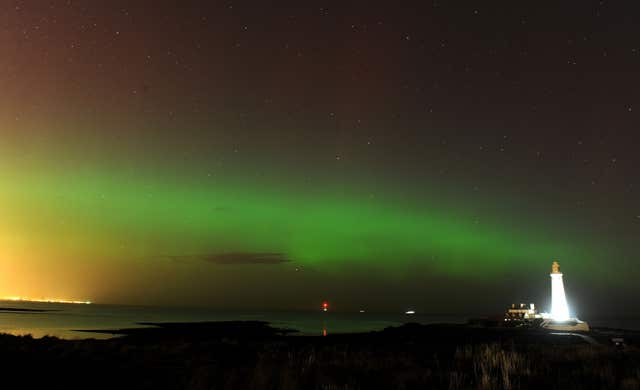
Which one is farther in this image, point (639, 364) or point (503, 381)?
point (639, 364)

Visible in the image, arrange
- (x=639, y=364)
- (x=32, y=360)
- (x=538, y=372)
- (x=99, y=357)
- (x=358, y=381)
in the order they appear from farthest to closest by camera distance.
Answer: (x=99, y=357) < (x=32, y=360) < (x=639, y=364) < (x=538, y=372) < (x=358, y=381)

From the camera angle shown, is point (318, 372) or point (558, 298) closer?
point (318, 372)

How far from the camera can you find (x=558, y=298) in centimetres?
4906

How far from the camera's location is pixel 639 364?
16.9m

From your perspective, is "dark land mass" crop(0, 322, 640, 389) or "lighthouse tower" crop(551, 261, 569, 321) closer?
"dark land mass" crop(0, 322, 640, 389)

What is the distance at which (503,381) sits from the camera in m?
12.7

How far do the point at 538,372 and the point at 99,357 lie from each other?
15.7 metres

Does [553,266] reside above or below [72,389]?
above

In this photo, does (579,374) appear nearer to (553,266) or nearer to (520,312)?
(553,266)

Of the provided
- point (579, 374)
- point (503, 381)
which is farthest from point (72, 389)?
point (579, 374)

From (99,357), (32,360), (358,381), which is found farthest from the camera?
(99,357)

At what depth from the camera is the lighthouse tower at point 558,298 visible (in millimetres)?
48500

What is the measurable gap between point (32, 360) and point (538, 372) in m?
16.2

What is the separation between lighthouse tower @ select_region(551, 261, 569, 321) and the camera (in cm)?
4850
